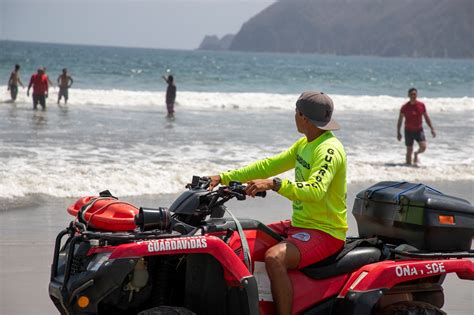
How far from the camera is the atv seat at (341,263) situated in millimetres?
4883

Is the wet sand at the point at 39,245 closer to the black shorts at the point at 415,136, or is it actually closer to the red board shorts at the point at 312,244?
the red board shorts at the point at 312,244

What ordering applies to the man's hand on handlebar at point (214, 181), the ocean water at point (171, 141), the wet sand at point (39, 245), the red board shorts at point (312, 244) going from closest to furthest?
the red board shorts at point (312, 244), the man's hand on handlebar at point (214, 181), the wet sand at point (39, 245), the ocean water at point (171, 141)

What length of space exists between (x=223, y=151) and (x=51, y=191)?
6.62 m

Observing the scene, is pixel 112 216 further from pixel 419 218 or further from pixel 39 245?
pixel 39 245

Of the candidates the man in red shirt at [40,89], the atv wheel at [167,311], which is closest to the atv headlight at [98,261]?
the atv wheel at [167,311]

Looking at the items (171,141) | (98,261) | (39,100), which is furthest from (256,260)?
(39,100)

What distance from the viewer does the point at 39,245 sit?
831 cm

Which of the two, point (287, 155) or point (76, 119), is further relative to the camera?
point (76, 119)

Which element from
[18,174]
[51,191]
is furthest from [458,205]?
[18,174]

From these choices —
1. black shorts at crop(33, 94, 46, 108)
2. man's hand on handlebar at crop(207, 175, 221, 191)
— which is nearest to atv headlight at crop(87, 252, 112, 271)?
man's hand on handlebar at crop(207, 175, 221, 191)

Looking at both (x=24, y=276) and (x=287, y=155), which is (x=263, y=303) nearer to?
(x=287, y=155)

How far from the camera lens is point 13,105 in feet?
93.6

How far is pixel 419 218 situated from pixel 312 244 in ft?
2.25

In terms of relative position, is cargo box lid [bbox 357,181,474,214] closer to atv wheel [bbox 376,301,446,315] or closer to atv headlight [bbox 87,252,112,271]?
atv wheel [bbox 376,301,446,315]
